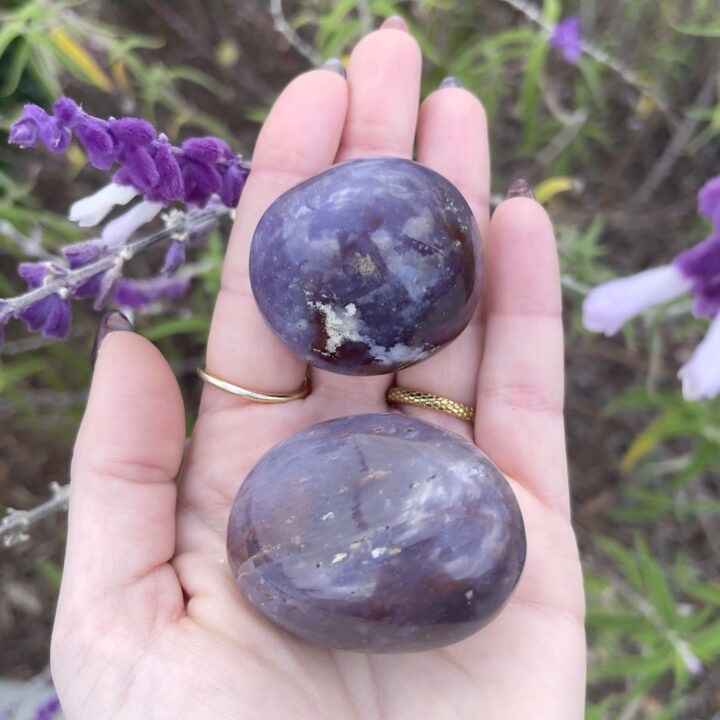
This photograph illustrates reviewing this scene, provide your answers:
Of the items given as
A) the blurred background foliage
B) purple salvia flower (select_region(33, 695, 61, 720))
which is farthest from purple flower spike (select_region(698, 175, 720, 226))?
purple salvia flower (select_region(33, 695, 61, 720))

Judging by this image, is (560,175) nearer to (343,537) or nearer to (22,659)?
(343,537)

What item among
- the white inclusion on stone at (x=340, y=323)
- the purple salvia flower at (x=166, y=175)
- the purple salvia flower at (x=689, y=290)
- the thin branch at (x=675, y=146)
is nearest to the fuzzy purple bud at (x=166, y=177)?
the purple salvia flower at (x=166, y=175)

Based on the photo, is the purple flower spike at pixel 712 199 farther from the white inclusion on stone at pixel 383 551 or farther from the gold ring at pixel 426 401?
the gold ring at pixel 426 401

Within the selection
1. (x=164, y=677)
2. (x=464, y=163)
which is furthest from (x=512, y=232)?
(x=164, y=677)

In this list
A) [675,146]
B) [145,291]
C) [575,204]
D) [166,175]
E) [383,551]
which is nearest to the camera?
[383,551]

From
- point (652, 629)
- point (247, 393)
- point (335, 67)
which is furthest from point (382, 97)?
point (652, 629)

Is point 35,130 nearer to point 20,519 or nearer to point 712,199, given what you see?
point 20,519

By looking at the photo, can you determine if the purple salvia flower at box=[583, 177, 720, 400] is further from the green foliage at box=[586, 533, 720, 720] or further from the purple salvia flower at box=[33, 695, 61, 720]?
the purple salvia flower at box=[33, 695, 61, 720]
